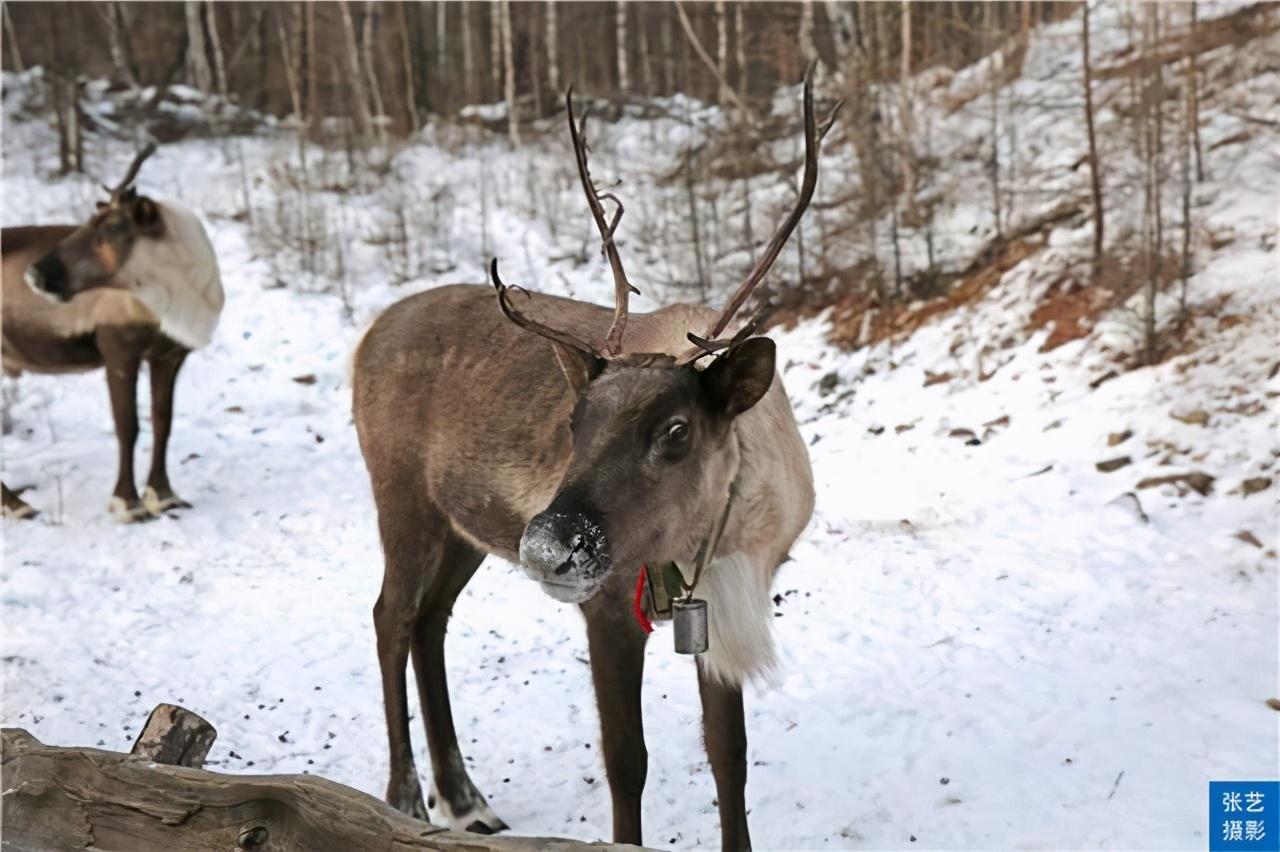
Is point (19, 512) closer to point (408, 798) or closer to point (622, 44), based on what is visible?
point (408, 798)

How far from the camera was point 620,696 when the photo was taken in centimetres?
298

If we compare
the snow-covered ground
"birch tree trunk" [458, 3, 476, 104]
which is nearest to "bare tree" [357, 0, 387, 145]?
"birch tree trunk" [458, 3, 476, 104]

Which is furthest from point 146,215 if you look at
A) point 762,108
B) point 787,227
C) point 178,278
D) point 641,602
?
point 762,108

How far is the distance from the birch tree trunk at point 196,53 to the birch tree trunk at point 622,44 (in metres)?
6.25

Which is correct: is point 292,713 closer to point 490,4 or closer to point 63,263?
point 63,263

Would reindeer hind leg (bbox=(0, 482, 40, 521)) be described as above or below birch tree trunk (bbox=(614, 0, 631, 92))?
below

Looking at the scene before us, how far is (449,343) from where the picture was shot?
12.1 ft

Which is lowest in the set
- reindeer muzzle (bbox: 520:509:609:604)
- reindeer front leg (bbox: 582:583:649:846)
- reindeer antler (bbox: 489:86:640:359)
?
reindeer front leg (bbox: 582:583:649:846)

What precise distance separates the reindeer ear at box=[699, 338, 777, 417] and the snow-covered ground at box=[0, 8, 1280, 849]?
1.57m

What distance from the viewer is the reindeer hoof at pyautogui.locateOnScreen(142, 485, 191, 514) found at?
6.88 metres

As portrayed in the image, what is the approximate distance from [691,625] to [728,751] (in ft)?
1.81

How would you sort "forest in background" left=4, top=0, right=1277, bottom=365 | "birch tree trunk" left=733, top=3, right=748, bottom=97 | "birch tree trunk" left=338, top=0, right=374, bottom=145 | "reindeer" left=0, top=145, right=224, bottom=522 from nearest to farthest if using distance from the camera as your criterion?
"reindeer" left=0, top=145, right=224, bottom=522 < "forest in background" left=4, top=0, right=1277, bottom=365 < "birch tree trunk" left=733, top=3, right=748, bottom=97 < "birch tree trunk" left=338, top=0, right=374, bottom=145

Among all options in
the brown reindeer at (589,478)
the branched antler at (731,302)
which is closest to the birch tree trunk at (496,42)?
the brown reindeer at (589,478)

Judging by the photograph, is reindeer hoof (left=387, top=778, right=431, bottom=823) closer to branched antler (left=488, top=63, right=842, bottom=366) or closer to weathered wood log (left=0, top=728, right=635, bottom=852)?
weathered wood log (left=0, top=728, right=635, bottom=852)
